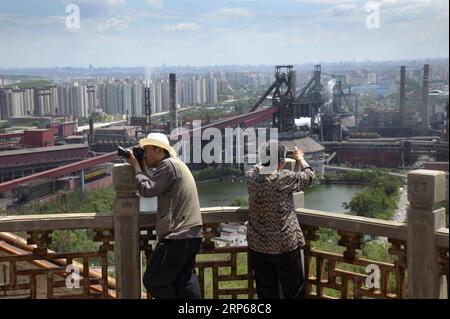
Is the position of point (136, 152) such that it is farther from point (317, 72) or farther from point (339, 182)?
point (339, 182)

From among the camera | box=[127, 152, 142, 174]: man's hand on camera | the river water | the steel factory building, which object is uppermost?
the camera

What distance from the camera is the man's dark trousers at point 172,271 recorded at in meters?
2.88

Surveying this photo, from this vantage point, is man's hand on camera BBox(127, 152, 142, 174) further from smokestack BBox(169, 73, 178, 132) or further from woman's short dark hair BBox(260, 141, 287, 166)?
smokestack BBox(169, 73, 178, 132)

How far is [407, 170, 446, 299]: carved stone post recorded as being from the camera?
2.73 meters

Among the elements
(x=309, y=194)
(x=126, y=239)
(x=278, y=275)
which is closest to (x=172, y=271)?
(x=126, y=239)

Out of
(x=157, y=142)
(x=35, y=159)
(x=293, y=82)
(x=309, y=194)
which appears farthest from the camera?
(x=309, y=194)

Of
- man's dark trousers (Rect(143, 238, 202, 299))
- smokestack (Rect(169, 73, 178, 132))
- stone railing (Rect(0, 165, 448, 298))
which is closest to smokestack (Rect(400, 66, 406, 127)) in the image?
smokestack (Rect(169, 73, 178, 132))

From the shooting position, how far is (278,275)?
308cm

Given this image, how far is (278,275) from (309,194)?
930 inches

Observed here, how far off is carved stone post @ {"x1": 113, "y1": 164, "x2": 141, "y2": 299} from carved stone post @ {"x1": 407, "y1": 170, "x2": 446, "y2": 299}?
1.49 metres

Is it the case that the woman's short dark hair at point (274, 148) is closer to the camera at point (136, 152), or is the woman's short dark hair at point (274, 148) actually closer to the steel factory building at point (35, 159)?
the camera at point (136, 152)

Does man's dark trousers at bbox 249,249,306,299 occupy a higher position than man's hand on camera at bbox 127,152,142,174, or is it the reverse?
man's hand on camera at bbox 127,152,142,174

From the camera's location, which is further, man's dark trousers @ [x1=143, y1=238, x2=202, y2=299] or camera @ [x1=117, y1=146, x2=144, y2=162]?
camera @ [x1=117, y1=146, x2=144, y2=162]
